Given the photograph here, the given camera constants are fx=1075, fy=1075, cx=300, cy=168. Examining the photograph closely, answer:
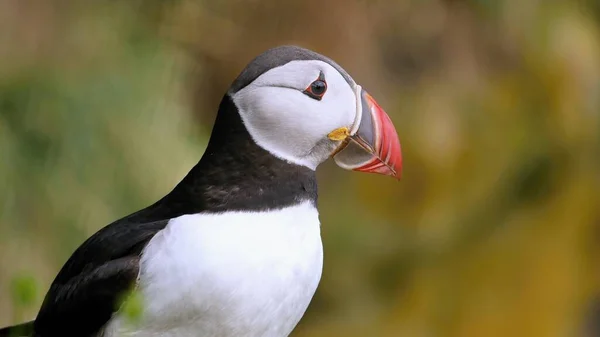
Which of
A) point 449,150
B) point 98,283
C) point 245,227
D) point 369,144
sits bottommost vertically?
point 449,150

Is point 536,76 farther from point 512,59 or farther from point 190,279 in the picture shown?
point 190,279

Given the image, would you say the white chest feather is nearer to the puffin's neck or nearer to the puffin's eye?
the puffin's neck

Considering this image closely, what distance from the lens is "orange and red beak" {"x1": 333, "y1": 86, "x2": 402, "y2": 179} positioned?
1.62 meters

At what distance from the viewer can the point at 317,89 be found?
5.19 ft

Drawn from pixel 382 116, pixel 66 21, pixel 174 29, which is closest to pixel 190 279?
pixel 382 116

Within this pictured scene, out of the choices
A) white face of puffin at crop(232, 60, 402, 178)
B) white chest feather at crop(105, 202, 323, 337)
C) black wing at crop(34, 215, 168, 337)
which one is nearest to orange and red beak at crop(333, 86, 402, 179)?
white face of puffin at crop(232, 60, 402, 178)

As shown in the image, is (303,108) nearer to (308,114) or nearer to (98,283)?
(308,114)

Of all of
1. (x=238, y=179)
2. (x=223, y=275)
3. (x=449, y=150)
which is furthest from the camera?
(x=449, y=150)

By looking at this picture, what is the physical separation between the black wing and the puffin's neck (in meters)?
0.07

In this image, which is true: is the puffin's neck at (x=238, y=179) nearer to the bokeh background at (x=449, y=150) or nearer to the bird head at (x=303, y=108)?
the bird head at (x=303, y=108)

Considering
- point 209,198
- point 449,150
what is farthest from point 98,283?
point 449,150

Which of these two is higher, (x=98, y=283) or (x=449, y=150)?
(x=98, y=283)

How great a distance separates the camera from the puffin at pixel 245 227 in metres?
1.50

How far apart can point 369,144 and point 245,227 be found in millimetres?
240
